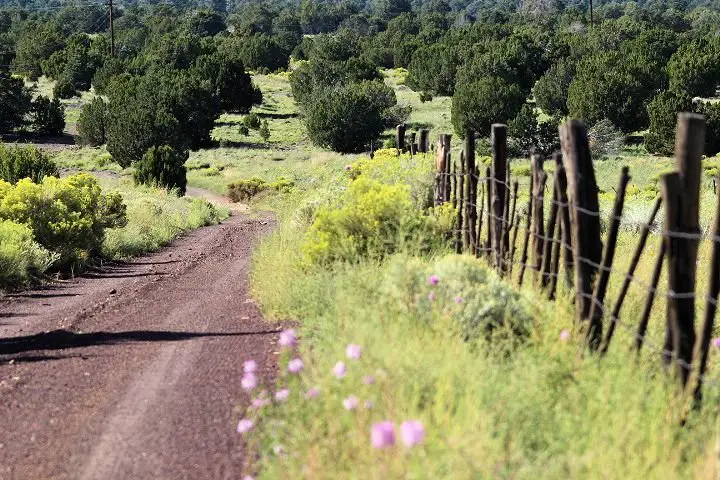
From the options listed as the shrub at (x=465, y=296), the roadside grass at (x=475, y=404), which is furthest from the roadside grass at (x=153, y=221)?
the roadside grass at (x=475, y=404)

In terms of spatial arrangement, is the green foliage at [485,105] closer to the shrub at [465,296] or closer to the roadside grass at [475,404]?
the shrub at [465,296]

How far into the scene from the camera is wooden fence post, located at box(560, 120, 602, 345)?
663cm

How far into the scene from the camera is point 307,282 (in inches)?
376

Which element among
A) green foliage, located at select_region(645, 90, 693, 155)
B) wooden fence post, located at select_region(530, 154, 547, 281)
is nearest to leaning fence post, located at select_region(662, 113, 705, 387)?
wooden fence post, located at select_region(530, 154, 547, 281)

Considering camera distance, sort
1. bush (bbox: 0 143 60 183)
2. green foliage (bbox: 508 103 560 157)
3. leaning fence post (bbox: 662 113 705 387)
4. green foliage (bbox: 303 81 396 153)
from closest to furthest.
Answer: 1. leaning fence post (bbox: 662 113 705 387)
2. bush (bbox: 0 143 60 183)
3. green foliage (bbox: 508 103 560 157)
4. green foliage (bbox: 303 81 396 153)

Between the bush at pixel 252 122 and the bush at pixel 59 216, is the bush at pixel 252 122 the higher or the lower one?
the lower one

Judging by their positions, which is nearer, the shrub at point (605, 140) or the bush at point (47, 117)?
the shrub at point (605, 140)

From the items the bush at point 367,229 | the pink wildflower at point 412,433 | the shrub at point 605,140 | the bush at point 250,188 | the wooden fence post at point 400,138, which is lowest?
the bush at point 250,188

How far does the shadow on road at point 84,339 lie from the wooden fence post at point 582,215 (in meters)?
3.63

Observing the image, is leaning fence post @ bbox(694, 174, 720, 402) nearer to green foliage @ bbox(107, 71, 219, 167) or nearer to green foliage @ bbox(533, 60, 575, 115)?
green foliage @ bbox(107, 71, 219, 167)

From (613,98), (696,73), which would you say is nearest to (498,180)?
(613,98)

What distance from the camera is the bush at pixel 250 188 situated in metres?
46.3

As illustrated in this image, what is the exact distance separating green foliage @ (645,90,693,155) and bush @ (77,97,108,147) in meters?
37.3

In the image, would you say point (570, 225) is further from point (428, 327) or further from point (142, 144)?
point (142, 144)
